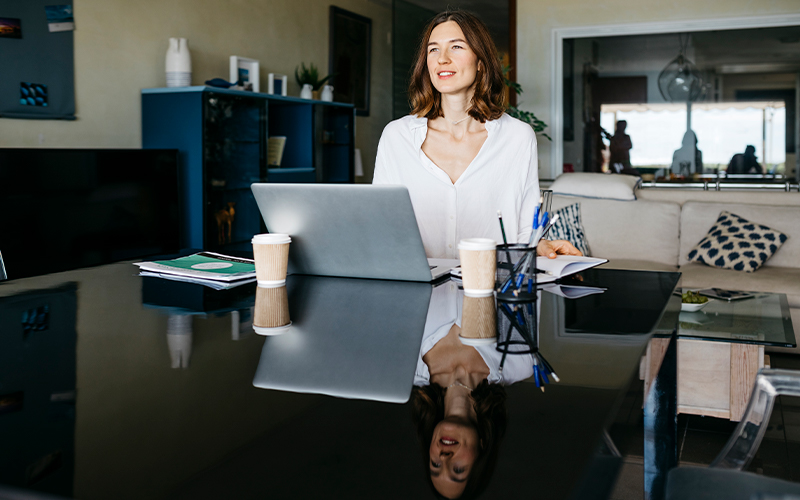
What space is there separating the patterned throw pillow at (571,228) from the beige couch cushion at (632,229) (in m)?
0.09

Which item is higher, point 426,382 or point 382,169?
point 382,169

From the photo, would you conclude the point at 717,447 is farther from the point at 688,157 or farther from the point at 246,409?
the point at 688,157

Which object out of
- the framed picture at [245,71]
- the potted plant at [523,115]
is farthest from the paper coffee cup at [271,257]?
the potted plant at [523,115]

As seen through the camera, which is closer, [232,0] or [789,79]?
[232,0]

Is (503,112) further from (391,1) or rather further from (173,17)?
(391,1)

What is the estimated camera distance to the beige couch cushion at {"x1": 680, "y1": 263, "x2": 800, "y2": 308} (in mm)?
3254

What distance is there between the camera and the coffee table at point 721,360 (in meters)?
2.36

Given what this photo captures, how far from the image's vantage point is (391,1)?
6.94 meters

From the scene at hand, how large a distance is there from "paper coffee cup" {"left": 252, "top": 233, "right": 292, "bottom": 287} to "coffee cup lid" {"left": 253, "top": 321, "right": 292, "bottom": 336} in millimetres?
268

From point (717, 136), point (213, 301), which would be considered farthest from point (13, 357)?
point (717, 136)

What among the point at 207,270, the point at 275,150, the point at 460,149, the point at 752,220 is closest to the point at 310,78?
the point at 275,150

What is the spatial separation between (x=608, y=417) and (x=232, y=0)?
4.78m

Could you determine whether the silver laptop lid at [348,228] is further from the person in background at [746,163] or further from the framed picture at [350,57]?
the framed picture at [350,57]

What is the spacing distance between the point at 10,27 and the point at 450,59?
2460 millimetres
